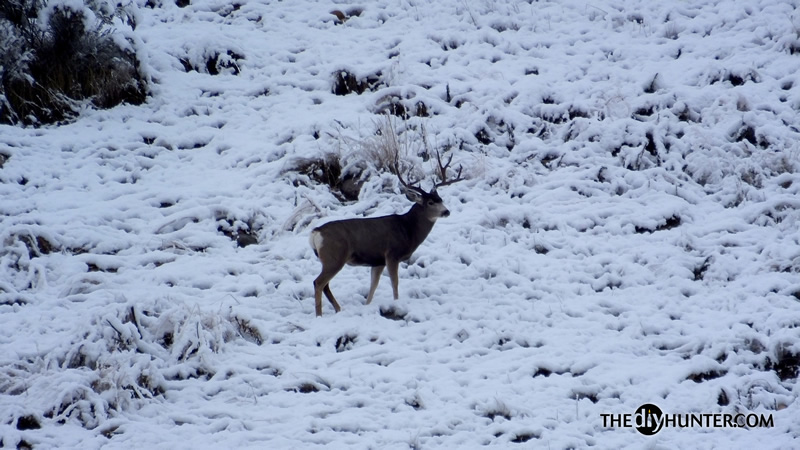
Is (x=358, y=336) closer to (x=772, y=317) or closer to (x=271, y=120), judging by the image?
(x=772, y=317)

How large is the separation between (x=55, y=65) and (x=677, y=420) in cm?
911

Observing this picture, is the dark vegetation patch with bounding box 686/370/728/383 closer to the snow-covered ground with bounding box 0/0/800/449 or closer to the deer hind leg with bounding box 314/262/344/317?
the snow-covered ground with bounding box 0/0/800/449

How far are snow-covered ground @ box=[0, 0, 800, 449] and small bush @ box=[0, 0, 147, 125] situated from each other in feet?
1.19

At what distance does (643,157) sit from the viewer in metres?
9.92

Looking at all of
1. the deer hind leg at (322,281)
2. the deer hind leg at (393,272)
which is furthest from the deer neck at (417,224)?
the deer hind leg at (322,281)

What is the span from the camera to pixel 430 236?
8914 millimetres

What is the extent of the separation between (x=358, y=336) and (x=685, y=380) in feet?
8.84

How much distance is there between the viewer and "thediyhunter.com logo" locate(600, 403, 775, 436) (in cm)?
561

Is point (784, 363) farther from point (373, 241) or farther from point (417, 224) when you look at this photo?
point (373, 241)

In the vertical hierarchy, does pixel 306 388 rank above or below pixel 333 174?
below

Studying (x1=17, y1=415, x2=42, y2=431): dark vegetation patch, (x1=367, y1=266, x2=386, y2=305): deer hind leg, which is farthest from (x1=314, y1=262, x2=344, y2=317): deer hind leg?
(x1=17, y1=415, x2=42, y2=431): dark vegetation patch

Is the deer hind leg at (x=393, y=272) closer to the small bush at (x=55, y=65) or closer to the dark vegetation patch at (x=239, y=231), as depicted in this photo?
the dark vegetation patch at (x=239, y=231)

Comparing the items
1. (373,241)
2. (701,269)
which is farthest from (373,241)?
(701,269)

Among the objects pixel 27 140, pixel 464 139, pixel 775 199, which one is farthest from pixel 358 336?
pixel 27 140
